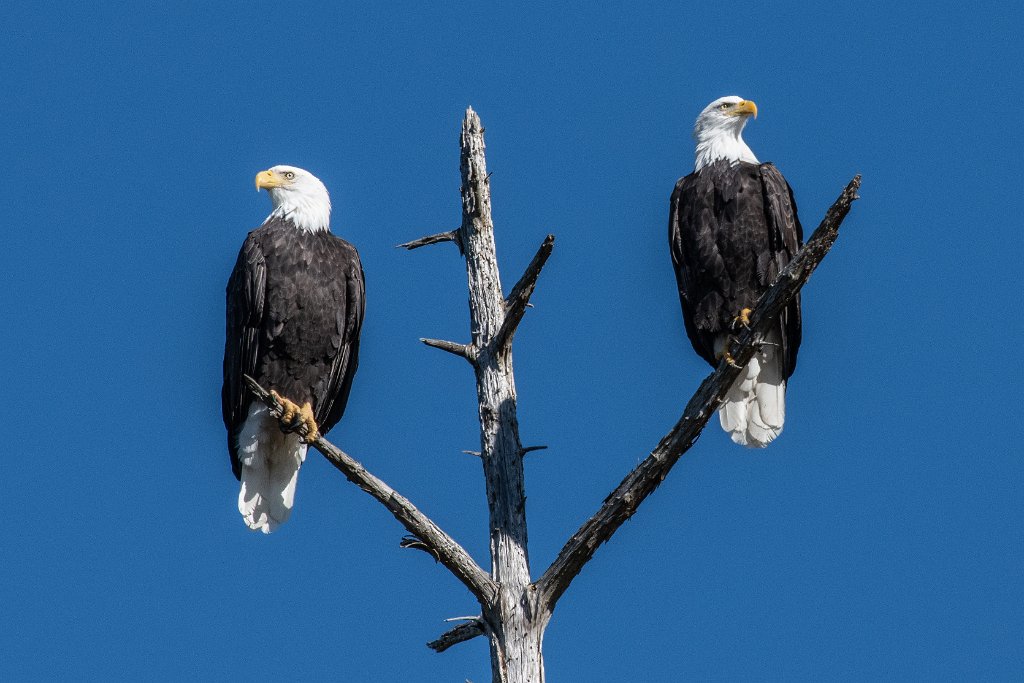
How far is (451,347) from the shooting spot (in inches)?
245

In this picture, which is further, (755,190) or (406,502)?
(755,190)

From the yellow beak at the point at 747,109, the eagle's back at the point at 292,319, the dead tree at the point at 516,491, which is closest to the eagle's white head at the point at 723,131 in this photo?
the yellow beak at the point at 747,109

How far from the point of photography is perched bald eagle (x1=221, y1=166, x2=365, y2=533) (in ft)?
23.0

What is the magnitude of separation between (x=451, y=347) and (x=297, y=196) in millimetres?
1899

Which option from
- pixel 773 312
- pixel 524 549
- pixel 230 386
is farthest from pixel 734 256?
pixel 230 386

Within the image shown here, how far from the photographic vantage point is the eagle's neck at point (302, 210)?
745 centimetres

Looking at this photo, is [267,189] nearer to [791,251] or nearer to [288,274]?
[288,274]

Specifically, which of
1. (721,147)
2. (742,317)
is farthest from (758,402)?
(721,147)

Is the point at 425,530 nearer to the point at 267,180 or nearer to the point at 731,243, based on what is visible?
the point at 731,243

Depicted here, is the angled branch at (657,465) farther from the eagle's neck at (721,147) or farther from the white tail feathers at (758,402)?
the eagle's neck at (721,147)

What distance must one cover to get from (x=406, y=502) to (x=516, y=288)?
1.08m

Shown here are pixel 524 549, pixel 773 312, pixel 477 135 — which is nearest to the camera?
pixel 773 312

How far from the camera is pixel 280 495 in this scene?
7312mm

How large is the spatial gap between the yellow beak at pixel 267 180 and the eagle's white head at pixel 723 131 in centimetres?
241
